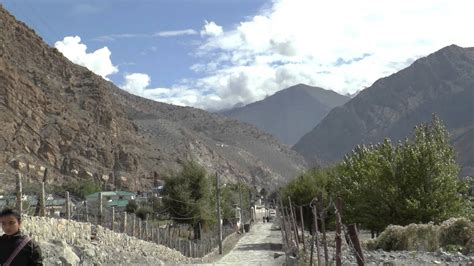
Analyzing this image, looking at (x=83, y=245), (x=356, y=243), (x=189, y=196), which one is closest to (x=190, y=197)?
(x=189, y=196)

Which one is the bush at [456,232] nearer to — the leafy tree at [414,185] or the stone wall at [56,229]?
the leafy tree at [414,185]

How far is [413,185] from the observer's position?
35.7 metres

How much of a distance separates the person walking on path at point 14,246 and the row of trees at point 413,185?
26194mm

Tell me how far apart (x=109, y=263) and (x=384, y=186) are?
838 inches

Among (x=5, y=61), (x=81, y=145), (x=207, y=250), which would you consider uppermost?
(x=5, y=61)

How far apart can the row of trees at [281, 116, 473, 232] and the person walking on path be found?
26.2 m

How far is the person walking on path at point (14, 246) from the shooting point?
7.05 metres

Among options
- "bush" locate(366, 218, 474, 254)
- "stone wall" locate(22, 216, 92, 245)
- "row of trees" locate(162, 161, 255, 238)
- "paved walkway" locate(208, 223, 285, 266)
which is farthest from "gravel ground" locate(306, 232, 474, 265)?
"row of trees" locate(162, 161, 255, 238)

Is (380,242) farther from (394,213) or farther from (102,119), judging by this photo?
(102,119)

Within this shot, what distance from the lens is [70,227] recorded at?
1881cm

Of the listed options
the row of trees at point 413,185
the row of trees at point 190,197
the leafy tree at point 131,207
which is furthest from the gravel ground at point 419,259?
the leafy tree at point 131,207

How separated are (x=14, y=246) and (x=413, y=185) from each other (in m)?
31.8

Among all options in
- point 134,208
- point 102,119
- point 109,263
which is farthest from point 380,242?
point 102,119

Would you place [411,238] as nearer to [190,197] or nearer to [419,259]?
[419,259]
